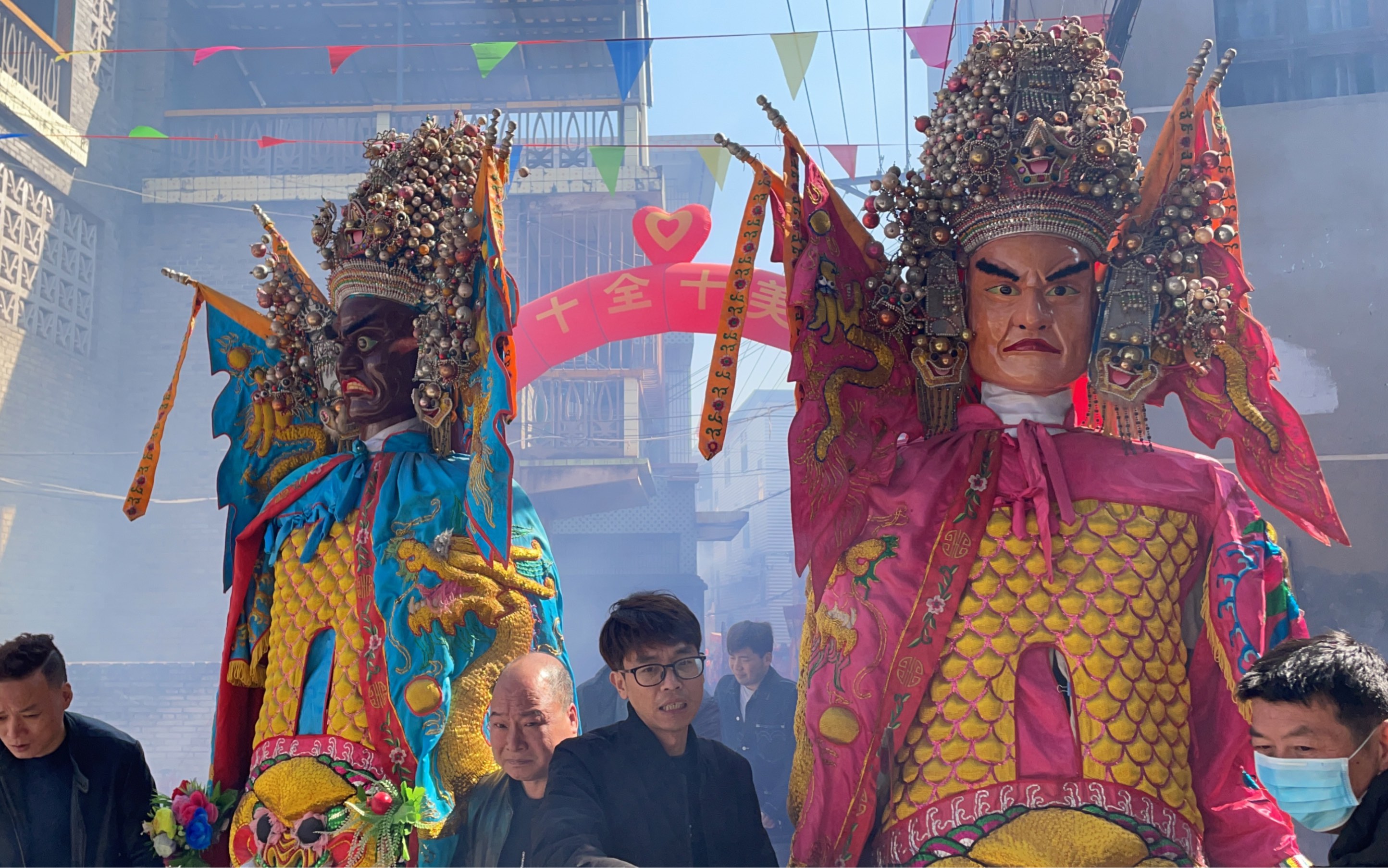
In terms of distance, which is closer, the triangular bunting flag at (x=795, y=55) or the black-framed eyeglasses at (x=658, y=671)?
the black-framed eyeglasses at (x=658, y=671)

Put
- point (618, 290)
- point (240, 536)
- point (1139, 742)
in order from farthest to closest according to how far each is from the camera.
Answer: point (618, 290) < point (240, 536) < point (1139, 742)

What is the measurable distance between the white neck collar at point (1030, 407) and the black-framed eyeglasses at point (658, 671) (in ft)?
3.18

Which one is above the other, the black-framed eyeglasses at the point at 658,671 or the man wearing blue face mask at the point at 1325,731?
the black-framed eyeglasses at the point at 658,671

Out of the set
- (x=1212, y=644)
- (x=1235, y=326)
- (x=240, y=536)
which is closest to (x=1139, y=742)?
(x=1212, y=644)

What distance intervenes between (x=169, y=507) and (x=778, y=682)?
786 centimetres

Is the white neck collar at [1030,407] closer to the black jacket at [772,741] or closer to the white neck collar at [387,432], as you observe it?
the white neck collar at [387,432]

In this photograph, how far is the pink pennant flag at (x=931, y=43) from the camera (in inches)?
233

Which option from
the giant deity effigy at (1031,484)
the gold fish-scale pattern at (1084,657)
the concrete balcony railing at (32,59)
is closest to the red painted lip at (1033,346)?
the giant deity effigy at (1031,484)

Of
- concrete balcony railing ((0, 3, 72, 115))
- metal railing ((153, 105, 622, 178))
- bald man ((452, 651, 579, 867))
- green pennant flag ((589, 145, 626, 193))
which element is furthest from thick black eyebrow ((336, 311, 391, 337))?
concrete balcony railing ((0, 3, 72, 115))

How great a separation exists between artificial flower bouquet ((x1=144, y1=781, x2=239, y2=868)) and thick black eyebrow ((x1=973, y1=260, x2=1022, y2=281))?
239 cm

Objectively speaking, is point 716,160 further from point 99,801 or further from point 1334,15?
point 99,801

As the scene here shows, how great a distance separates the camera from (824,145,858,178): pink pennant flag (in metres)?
6.51

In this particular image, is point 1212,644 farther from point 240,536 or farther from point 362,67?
point 362,67

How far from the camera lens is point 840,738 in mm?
2504
